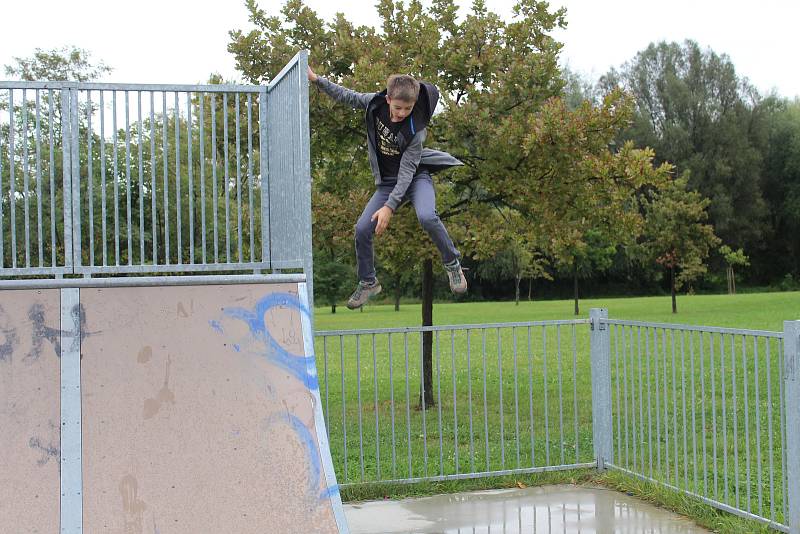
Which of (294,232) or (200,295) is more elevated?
(294,232)

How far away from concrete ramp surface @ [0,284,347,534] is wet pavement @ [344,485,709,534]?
1.26 meters

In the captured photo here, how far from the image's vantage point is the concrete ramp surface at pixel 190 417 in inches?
181

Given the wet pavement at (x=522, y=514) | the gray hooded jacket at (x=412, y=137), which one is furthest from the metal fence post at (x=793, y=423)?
the gray hooded jacket at (x=412, y=137)

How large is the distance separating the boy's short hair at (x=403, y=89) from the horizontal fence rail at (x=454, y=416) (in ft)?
5.75

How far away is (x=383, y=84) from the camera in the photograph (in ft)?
29.9

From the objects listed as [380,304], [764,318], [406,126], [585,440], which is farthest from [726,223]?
[406,126]

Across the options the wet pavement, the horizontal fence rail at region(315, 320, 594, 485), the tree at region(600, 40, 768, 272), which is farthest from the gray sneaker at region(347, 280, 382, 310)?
the tree at region(600, 40, 768, 272)

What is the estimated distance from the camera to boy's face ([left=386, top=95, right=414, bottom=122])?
547 centimetres

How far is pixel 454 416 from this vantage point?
7355 mm

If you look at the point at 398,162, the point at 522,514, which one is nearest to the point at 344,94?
the point at 398,162

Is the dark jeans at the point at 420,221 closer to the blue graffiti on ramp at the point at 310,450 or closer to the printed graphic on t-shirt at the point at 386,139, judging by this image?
the printed graphic on t-shirt at the point at 386,139

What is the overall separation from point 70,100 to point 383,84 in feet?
13.3

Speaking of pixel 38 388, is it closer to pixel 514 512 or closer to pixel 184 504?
pixel 184 504

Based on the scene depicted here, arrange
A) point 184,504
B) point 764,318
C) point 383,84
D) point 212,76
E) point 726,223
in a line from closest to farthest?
point 184,504, point 383,84, point 212,76, point 764,318, point 726,223
